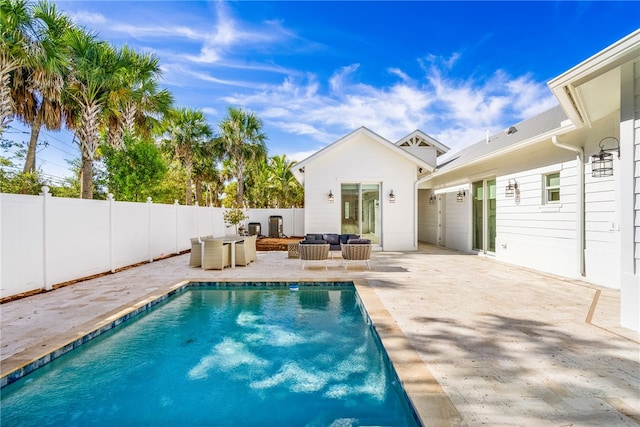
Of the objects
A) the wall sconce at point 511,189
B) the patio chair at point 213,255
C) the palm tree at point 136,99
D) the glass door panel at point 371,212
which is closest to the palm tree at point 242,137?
the palm tree at point 136,99

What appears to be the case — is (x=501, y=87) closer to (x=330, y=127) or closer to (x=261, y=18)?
(x=330, y=127)

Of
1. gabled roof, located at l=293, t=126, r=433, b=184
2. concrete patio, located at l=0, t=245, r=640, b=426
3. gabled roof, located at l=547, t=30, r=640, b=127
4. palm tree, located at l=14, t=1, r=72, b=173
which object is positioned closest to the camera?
concrete patio, located at l=0, t=245, r=640, b=426

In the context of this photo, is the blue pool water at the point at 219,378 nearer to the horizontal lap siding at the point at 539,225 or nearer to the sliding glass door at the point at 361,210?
the horizontal lap siding at the point at 539,225

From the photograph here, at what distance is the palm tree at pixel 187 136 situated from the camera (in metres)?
19.0

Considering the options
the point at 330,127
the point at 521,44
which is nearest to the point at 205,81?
the point at 330,127

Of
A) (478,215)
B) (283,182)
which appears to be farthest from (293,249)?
(283,182)

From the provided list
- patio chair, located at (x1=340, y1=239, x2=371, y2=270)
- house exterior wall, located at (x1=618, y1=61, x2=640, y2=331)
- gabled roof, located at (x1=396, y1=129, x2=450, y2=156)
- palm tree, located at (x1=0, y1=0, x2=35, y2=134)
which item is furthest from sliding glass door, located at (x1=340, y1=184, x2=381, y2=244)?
palm tree, located at (x1=0, y1=0, x2=35, y2=134)

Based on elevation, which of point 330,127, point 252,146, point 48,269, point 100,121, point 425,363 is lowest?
point 425,363

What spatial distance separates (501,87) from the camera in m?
14.8

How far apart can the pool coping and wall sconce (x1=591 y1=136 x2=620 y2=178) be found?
496cm

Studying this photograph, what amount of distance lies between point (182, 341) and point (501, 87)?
16968 millimetres

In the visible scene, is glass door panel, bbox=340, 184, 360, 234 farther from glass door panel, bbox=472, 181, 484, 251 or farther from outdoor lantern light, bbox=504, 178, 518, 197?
outdoor lantern light, bbox=504, 178, 518, 197

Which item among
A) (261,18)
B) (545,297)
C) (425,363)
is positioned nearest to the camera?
(425,363)

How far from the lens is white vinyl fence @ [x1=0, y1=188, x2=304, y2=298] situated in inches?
209
